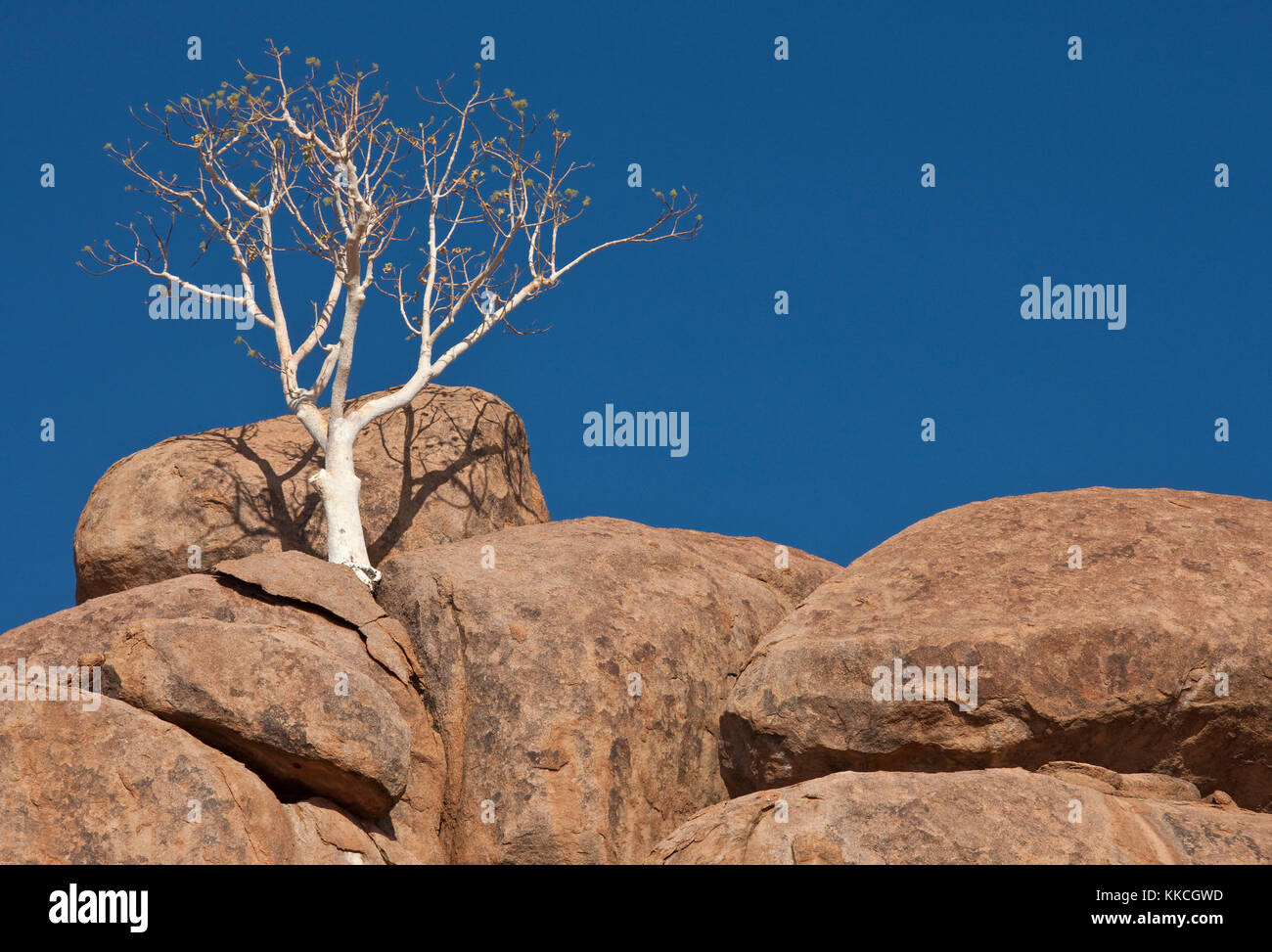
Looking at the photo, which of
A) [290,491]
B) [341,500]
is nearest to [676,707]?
[341,500]

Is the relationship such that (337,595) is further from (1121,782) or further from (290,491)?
(1121,782)

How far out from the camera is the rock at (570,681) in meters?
13.7

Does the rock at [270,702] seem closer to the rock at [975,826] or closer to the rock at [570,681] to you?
the rock at [570,681]

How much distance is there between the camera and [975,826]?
10.6 meters

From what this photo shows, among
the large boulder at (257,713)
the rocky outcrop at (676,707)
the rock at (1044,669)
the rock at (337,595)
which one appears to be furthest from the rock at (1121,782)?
the rock at (337,595)

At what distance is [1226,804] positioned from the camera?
481 inches

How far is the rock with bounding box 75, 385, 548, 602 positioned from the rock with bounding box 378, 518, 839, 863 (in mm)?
2956

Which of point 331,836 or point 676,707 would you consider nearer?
point 331,836

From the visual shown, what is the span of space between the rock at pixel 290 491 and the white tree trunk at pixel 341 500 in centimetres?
63

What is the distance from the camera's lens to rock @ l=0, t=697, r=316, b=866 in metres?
10.8

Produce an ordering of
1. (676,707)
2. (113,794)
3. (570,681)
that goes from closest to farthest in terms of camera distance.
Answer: (113,794), (570,681), (676,707)

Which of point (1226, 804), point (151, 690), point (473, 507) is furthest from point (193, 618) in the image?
point (1226, 804)

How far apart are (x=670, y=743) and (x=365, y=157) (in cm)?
1000

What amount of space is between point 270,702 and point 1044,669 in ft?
23.5
